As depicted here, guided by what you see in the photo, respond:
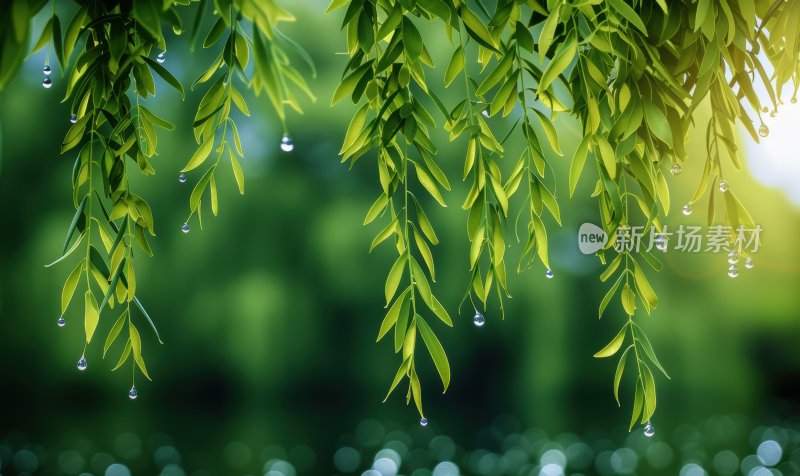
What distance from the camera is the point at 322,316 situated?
4871 mm

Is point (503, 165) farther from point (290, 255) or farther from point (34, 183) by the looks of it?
point (34, 183)

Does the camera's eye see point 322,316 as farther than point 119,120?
Yes

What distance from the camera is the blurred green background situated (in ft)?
14.9

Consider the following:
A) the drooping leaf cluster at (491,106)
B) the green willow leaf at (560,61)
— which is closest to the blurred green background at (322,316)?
the drooping leaf cluster at (491,106)

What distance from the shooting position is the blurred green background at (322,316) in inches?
178

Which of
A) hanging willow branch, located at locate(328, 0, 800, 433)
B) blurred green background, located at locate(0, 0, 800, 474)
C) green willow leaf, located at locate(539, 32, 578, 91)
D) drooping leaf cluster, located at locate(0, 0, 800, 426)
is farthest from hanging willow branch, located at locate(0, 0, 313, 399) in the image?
blurred green background, located at locate(0, 0, 800, 474)

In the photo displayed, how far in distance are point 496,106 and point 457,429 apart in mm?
4119

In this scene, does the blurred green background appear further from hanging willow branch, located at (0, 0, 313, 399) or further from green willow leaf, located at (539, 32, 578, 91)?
green willow leaf, located at (539, 32, 578, 91)

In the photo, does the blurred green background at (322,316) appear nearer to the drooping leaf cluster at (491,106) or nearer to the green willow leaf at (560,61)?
the drooping leaf cluster at (491,106)

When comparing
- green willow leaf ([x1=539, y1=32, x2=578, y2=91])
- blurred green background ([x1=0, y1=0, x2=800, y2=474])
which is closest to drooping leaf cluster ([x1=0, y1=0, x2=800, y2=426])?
green willow leaf ([x1=539, y1=32, x2=578, y2=91])

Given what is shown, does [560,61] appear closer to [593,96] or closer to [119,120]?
[593,96]

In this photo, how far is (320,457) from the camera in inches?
157

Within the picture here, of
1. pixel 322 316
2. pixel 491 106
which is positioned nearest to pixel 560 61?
pixel 491 106

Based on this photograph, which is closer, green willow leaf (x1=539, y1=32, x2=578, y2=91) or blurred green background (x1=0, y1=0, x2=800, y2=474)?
green willow leaf (x1=539, y1=32, x2=578, y2=91)
